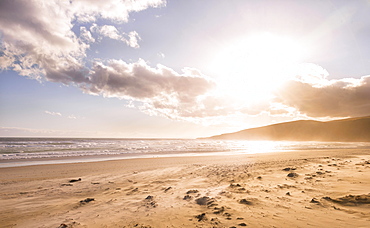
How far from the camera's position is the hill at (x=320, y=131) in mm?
106800

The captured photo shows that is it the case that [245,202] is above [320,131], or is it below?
below

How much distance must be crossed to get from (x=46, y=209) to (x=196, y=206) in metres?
5.27

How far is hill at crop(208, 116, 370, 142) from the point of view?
107m

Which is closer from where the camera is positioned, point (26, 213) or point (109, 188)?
point (26, 213)

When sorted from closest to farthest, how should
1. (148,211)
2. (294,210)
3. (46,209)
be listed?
(294,210), (148,211), (46,209)

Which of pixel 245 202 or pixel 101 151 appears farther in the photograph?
pixel 101 151

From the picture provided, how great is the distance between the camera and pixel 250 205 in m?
5.62

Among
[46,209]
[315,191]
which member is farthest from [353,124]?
[46,209]

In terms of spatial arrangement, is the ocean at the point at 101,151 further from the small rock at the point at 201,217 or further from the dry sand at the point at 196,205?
the small rock at the point at 201,217

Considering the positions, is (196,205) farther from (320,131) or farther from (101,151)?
(320,131)

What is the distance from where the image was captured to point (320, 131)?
5162 inches

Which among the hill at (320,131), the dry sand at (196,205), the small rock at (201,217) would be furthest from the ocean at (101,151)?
the hill at (320,131)

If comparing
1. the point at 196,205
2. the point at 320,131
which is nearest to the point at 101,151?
the point at 196,205

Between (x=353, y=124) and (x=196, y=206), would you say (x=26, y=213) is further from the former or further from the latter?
(x=353, y=124)
